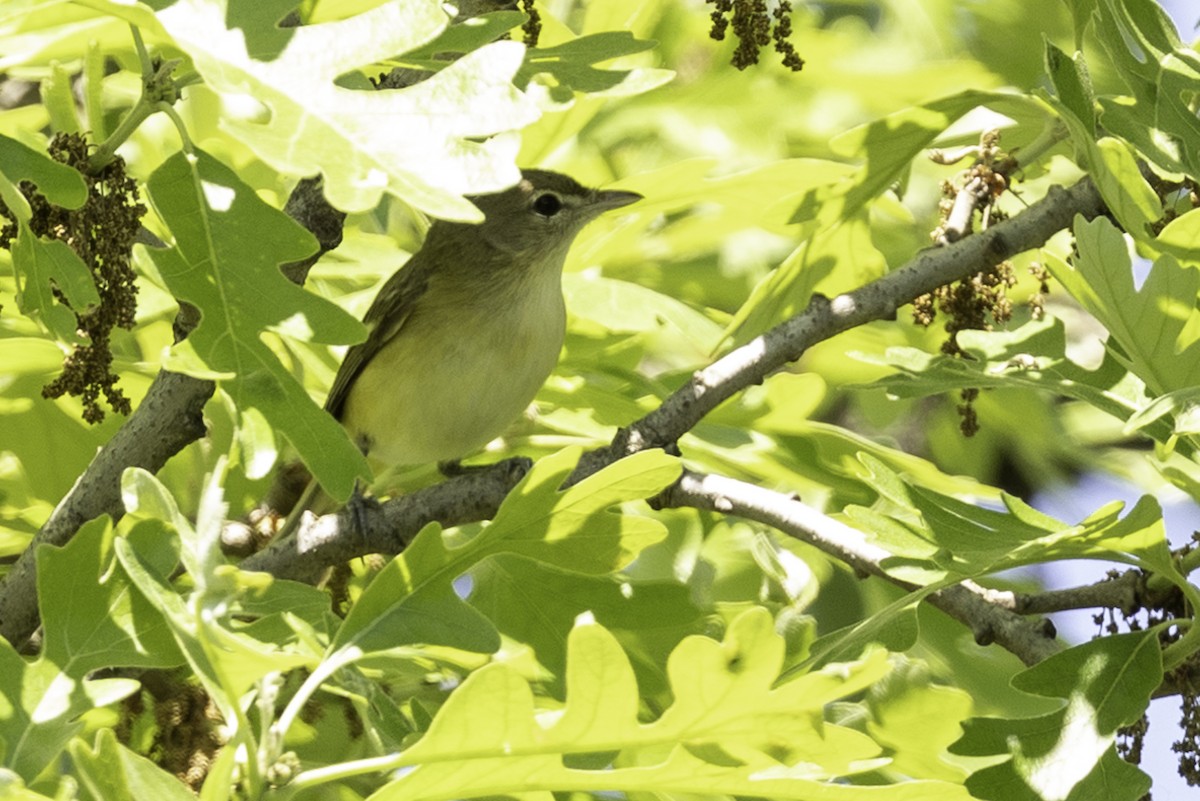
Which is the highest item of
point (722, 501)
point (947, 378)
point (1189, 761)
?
point (947, 378)

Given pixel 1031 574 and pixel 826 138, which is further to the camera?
pixel 1031 574

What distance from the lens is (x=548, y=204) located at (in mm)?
5105

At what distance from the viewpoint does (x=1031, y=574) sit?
5641 mm

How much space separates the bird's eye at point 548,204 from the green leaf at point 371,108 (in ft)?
8.81

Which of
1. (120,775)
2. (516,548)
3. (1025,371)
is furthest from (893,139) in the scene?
(120,775)

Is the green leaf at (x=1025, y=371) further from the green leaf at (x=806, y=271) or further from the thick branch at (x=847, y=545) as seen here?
the green leaf at (x=806, y=271)

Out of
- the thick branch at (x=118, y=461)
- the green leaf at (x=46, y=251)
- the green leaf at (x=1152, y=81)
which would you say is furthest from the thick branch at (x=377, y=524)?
the green leaf at (x=1152, y=81)

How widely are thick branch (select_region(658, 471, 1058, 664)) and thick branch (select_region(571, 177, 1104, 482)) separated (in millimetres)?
138

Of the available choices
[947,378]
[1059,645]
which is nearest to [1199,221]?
[947,378]

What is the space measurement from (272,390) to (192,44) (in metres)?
0.64

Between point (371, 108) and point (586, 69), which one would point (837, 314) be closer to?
point (586, 69)

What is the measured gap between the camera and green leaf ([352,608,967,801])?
6.86 ft

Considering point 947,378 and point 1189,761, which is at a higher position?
point 947,378

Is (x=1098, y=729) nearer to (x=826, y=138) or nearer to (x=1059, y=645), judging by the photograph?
(x=1059, y=645)
